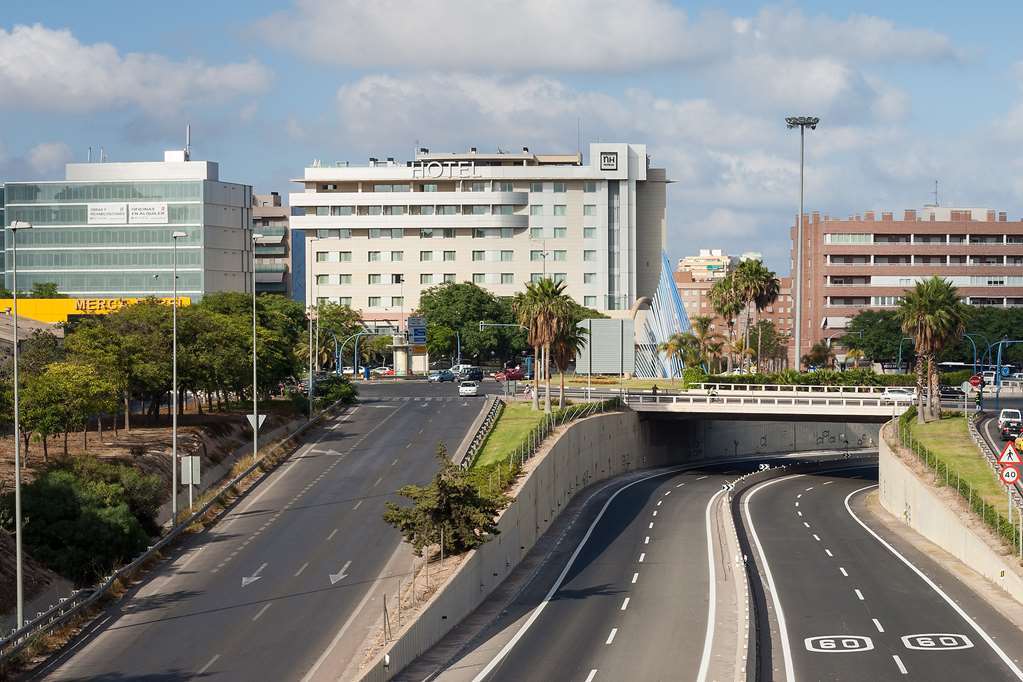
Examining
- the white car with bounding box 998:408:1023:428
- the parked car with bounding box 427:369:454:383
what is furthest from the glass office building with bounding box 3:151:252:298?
the white car with bounding box 998:408:1023:428

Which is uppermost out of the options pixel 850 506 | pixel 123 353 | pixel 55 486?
pixel 123 353

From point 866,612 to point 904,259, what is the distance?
148 m

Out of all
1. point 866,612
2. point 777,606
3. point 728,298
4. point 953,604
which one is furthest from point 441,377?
point 866,612

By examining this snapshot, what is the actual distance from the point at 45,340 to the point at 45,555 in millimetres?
33202

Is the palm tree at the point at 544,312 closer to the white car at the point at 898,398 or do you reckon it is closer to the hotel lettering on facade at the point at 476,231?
the white car at the point at 898,398

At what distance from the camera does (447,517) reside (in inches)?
1825

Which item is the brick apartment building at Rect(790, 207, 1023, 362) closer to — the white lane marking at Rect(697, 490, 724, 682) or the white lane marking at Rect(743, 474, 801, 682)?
the white lane marking at Rect(743, 474, 801, 682)

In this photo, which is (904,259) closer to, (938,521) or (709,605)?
(938,521)

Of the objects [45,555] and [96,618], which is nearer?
[96,618]

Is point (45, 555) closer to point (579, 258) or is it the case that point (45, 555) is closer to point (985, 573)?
point (985, 573)

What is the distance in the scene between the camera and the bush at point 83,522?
46.2 metres

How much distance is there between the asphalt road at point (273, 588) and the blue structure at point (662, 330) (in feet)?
213

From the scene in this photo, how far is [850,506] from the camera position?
80562mm

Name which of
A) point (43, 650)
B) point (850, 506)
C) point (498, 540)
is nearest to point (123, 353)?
point (498, 540)
